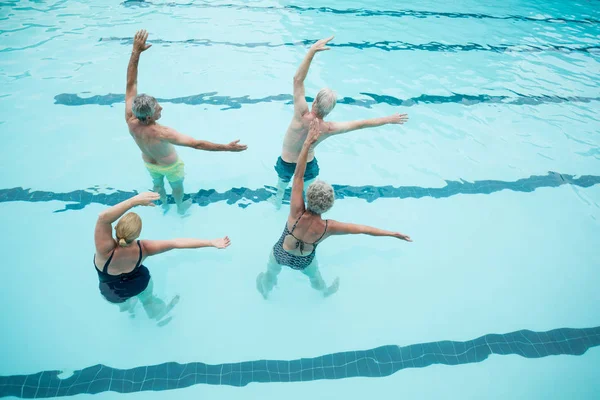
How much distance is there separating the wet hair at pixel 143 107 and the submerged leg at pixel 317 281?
5.73 ft

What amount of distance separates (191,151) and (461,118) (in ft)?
13.7

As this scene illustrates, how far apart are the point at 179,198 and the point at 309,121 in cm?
157

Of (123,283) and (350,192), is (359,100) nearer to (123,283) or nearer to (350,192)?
(350,192)

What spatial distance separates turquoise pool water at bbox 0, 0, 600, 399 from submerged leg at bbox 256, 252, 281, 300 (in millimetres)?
127

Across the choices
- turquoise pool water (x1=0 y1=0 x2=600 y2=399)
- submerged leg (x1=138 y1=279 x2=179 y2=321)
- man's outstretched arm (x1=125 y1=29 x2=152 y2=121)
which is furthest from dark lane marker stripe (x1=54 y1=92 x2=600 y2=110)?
submerged leg (x1=138 y1=279 x2=179 y2=321)

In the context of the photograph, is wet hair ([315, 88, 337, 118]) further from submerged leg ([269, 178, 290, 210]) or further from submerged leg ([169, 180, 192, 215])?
submerged leg ([169, 180, 192, 215])

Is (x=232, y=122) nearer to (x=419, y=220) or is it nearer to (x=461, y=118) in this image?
(x=419, y=220)

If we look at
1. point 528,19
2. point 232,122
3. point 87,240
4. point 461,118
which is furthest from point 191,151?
point 528,19

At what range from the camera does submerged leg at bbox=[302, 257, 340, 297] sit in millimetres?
2680

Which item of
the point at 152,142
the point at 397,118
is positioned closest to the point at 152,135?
the point at 152,142

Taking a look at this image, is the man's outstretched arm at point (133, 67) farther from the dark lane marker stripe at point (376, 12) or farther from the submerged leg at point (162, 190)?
the dark lane marker stripe at point (376, 12)

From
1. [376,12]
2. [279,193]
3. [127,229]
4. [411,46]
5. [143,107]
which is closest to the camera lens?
[127,229]

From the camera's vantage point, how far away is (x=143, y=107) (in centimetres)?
258

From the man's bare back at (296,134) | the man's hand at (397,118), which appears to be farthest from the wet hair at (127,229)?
the man's hand at (397,118)
